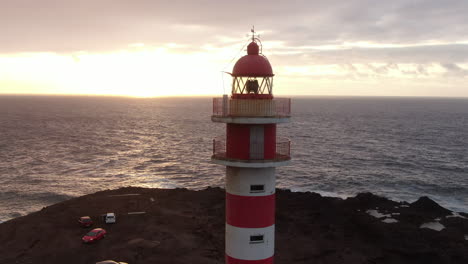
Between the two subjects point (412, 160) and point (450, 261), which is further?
point (412, 160)

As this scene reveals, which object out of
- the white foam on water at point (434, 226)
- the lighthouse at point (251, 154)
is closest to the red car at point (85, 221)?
the lighthouse at point (251, 154)

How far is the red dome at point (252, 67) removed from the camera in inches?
557

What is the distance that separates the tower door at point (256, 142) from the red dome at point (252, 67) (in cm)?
180

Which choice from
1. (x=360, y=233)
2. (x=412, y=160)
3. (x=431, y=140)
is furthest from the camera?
(x=431, y=140)

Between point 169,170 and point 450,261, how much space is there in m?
50.6

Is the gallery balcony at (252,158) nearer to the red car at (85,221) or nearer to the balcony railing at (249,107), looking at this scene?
the balcony railing at (249,107)

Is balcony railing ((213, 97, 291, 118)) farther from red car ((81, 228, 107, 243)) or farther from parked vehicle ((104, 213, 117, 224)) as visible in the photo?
parked vehicle ((104, 213, 117, 224))

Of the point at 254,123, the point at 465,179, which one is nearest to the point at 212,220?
the point at 254,123

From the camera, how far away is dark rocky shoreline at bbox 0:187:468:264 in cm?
3588

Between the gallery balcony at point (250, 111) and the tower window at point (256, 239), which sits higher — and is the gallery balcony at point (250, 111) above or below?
above

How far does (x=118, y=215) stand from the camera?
4488 centimetres

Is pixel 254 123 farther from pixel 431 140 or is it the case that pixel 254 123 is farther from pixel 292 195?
pixel 431 140

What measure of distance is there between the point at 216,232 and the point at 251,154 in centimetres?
2813

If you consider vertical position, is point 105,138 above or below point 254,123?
below
